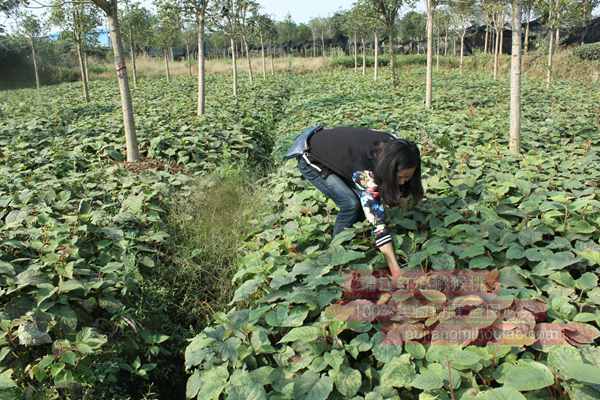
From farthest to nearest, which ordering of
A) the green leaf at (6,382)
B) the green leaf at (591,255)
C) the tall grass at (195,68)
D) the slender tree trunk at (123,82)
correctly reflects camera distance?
the tall grass at (195,68)
the slender tree trunk at (123,82)
the green leaf at (591,255)
the green leaf at (6,382)

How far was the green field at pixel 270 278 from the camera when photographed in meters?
2.00

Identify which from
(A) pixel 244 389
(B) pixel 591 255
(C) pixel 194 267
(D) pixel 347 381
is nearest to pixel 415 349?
(D) pixel 347 381

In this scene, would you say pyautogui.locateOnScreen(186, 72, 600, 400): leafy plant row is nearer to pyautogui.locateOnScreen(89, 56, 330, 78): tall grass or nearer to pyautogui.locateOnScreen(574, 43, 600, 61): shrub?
pyautogui.locateOnScreen(574, 43, 600, 61): shrub

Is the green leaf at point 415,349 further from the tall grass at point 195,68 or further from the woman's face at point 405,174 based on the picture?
the tall grass at point 195,68

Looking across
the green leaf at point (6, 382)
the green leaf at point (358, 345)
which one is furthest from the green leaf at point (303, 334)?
the green leaf at point (6, 382)

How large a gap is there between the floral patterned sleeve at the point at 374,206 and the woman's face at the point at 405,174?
0.16 meters

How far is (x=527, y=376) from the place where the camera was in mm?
1759

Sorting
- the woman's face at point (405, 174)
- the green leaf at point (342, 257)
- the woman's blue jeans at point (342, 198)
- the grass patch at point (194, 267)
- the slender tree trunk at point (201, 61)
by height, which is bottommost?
the grass patch at point (194, 267)

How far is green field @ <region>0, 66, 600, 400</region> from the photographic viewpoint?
200cm

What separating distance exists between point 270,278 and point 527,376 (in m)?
1.56

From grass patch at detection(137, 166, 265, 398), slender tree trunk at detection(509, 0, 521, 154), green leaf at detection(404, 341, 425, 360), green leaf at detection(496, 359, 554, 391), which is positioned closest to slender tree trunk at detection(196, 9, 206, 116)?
grass patch at detection(137, 166, 265, 398)

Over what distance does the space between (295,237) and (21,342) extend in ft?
5.74

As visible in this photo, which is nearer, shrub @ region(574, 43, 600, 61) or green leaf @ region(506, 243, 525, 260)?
green leaf @ region(506, 243, 525, 260)

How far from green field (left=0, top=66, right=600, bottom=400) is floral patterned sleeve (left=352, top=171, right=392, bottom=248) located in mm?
187
